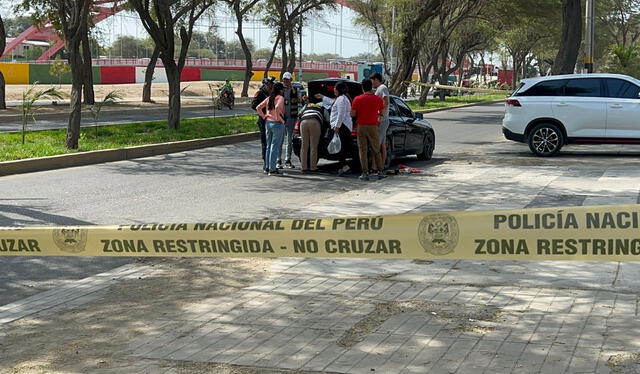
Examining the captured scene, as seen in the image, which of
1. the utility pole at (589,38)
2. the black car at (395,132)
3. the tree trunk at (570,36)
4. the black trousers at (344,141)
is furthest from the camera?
the tree trunk at (570,36)

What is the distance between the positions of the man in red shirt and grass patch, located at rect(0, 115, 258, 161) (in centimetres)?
646

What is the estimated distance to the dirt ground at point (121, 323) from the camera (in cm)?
571

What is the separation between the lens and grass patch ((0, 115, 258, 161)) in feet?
60.5

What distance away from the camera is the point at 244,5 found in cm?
5334

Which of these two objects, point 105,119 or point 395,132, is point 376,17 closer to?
point 105,119

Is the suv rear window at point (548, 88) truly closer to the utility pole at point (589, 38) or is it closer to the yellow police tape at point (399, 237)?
the utility pole at point (589, 38)

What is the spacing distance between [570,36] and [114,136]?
50.5ft

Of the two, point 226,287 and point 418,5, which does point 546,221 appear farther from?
point 418,5

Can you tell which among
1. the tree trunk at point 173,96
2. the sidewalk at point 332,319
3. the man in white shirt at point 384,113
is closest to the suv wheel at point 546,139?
the man in white shirt at point 384,113

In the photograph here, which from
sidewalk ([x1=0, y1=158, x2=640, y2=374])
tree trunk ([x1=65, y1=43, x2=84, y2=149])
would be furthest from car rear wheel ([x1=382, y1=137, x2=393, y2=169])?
sidewalk ([x1=0, y1=158, x2=640, y2=374])

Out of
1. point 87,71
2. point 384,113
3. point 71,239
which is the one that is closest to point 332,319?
point 71,239

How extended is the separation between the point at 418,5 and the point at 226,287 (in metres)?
38.3

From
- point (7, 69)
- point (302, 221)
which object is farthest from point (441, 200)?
point (7, 69)

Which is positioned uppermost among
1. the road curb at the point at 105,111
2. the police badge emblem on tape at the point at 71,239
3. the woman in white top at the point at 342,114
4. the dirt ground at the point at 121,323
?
the woman in white top at the point at 342,114
